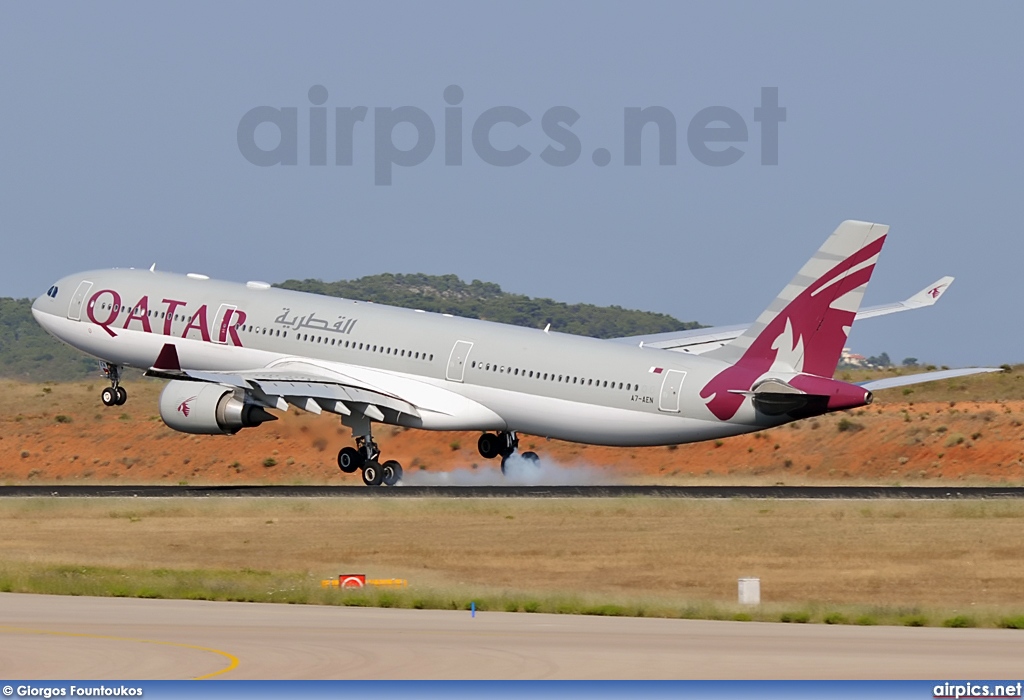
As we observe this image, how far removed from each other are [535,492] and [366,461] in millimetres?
6617

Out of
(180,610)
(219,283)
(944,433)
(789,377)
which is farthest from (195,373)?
(944,433)

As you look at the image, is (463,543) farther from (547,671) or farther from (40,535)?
(547,671)

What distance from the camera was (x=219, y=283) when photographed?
63.5 metres

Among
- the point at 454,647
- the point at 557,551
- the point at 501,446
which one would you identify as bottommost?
the point at 454,647

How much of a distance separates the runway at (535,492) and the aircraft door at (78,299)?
7.63m

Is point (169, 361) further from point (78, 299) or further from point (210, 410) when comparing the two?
point (78, 299)

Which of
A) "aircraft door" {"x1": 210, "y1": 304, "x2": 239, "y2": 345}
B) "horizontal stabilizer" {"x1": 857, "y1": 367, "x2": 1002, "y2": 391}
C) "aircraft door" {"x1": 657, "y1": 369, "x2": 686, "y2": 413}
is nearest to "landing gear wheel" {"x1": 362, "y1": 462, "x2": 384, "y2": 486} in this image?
"aircraft door" {"x1": 210, "y1": 304, "x2": 239, "y2": 345}

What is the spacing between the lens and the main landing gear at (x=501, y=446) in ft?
201

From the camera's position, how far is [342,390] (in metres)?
58.3

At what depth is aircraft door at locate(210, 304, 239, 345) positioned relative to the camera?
61656mm

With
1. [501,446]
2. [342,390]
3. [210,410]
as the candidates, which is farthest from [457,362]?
[210,410]

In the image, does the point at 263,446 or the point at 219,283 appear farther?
the point at 263,446

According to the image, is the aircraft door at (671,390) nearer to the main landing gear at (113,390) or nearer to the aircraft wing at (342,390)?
the aircraft wing at (342,390)

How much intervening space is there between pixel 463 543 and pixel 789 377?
11217 millimetres
